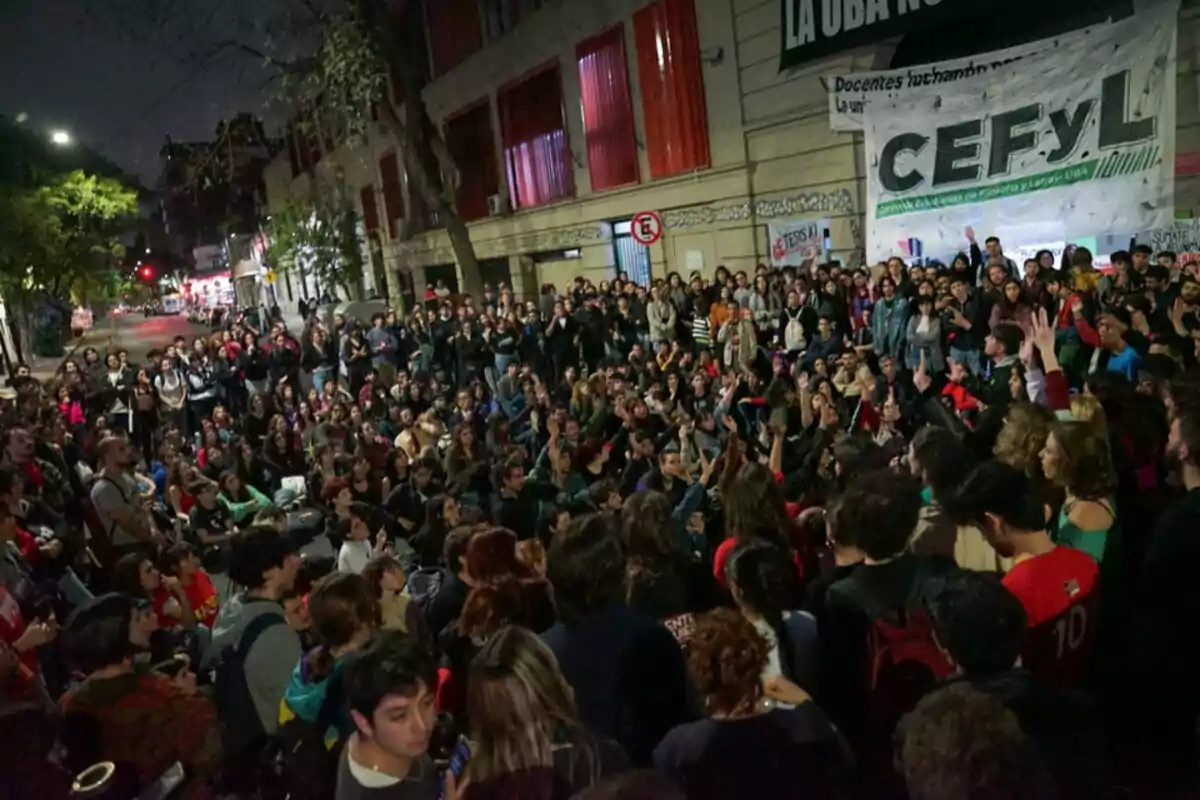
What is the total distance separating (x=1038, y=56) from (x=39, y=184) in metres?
27.6

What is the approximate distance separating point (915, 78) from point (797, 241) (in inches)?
138

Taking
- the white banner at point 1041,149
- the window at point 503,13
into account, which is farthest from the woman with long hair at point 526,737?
the window at point 503,13

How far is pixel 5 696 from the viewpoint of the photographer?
2992mm

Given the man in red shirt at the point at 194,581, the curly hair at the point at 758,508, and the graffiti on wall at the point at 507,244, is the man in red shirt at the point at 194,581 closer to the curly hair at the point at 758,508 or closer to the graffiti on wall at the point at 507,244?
the curly hair at the point at 758,508

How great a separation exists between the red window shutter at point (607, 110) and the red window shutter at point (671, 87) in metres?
0.69

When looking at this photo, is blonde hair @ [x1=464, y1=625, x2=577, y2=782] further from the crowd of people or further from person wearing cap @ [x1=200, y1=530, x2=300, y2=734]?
person wearing cap @ [x1=200, y1=530, x2=300, y2=734]

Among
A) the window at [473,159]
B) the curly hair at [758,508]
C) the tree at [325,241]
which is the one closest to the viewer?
the curly hair at [758,508]

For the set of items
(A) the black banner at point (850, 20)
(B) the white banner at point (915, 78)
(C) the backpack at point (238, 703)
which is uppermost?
(A) the black banner at point (850, 20)

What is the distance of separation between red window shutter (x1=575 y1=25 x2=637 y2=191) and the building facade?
0.04m

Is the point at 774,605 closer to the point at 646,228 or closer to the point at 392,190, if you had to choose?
the point at 646,228

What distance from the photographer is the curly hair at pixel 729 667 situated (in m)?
2.18

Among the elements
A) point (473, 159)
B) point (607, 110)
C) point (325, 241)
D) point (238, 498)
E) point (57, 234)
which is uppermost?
point (473, 159)

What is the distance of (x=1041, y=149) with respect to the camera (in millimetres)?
9586

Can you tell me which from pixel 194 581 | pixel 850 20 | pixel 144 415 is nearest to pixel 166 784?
pixel 194 581
